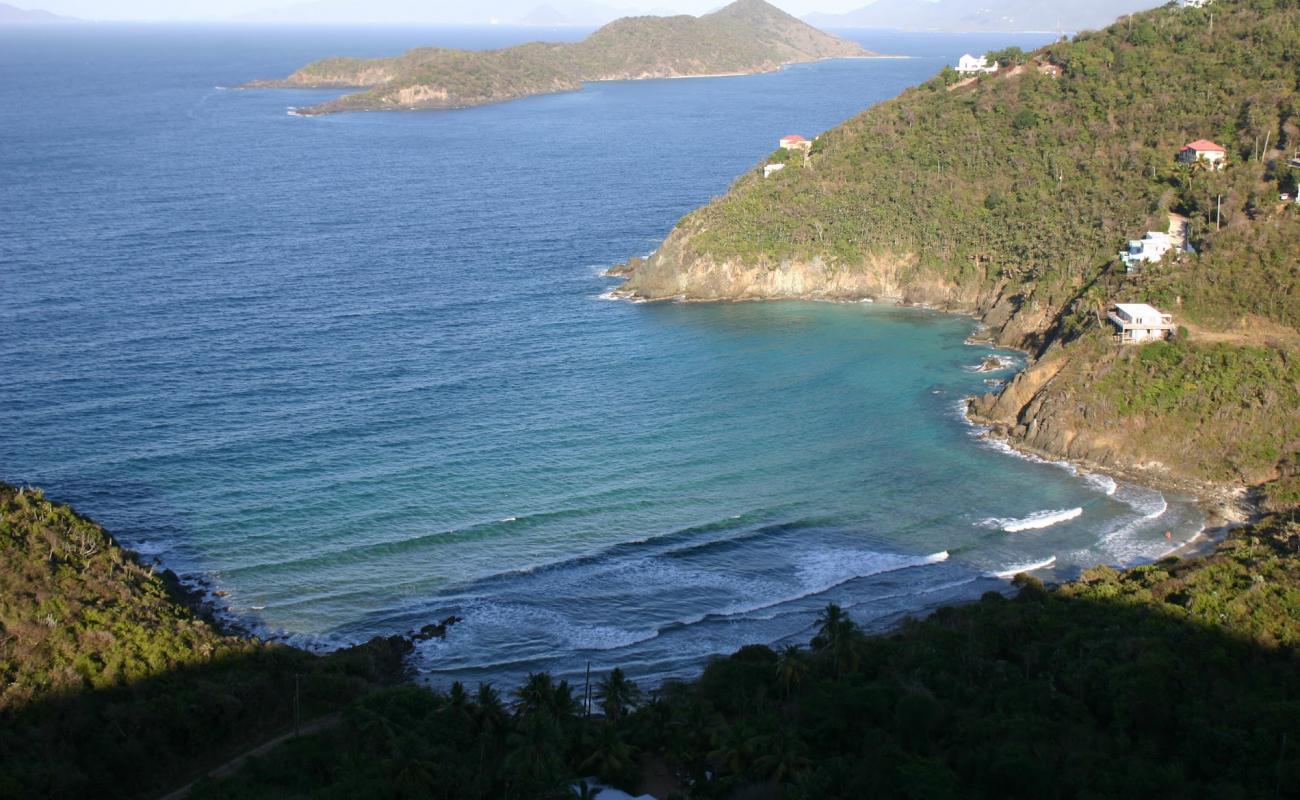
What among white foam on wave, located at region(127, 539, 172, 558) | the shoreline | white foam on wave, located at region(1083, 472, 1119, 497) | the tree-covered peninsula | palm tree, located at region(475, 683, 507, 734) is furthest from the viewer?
white foam on wave, located at region(1083, 472, 1119, 497)

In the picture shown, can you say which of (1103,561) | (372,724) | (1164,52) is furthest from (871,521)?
(1164,52)

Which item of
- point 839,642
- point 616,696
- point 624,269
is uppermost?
point 624,269

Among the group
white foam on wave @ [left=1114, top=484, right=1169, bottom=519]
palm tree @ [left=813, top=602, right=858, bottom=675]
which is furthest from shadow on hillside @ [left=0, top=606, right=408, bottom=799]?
white foam on wave @ [left=1114, top=484, right=1169, bottom=519]

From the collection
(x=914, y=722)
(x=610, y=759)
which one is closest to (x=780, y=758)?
(x=914, y=722)

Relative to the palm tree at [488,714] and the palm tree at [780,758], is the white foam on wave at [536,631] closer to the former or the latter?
the palm tree at [488,714]

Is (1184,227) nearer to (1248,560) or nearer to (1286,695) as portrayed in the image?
(1248,560)

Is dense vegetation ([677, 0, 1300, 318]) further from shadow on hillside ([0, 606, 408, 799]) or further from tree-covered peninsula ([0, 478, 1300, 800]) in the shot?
shadow on hillside ([0, 606, 408, 799])

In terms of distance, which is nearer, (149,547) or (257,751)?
(257,751)

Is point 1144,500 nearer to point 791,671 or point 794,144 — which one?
point 791,671

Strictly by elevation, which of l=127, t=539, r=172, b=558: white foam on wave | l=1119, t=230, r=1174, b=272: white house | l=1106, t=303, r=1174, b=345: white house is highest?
l=1119, t=230, r=1174, b=272: white house
